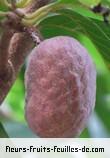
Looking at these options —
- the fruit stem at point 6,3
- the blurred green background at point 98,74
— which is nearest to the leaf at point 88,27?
the blurred green background at point 98,74

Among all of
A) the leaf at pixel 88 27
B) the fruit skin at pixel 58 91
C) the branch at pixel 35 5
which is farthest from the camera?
the leaf at pixel 88 27

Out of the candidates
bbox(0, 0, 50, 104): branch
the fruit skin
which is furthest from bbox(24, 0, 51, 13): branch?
the fruit skin

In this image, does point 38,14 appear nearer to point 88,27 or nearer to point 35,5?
point 35,5

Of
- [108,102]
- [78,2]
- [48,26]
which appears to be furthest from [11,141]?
[108,102]

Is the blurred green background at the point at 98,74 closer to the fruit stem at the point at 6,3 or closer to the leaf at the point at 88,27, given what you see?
the leaf at the point at 88,27

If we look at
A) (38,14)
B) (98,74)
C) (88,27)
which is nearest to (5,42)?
(38,14)

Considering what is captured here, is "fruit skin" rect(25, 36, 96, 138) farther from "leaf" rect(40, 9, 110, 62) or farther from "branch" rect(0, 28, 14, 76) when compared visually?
"leaf" rect(40, 9, 110, 62)
